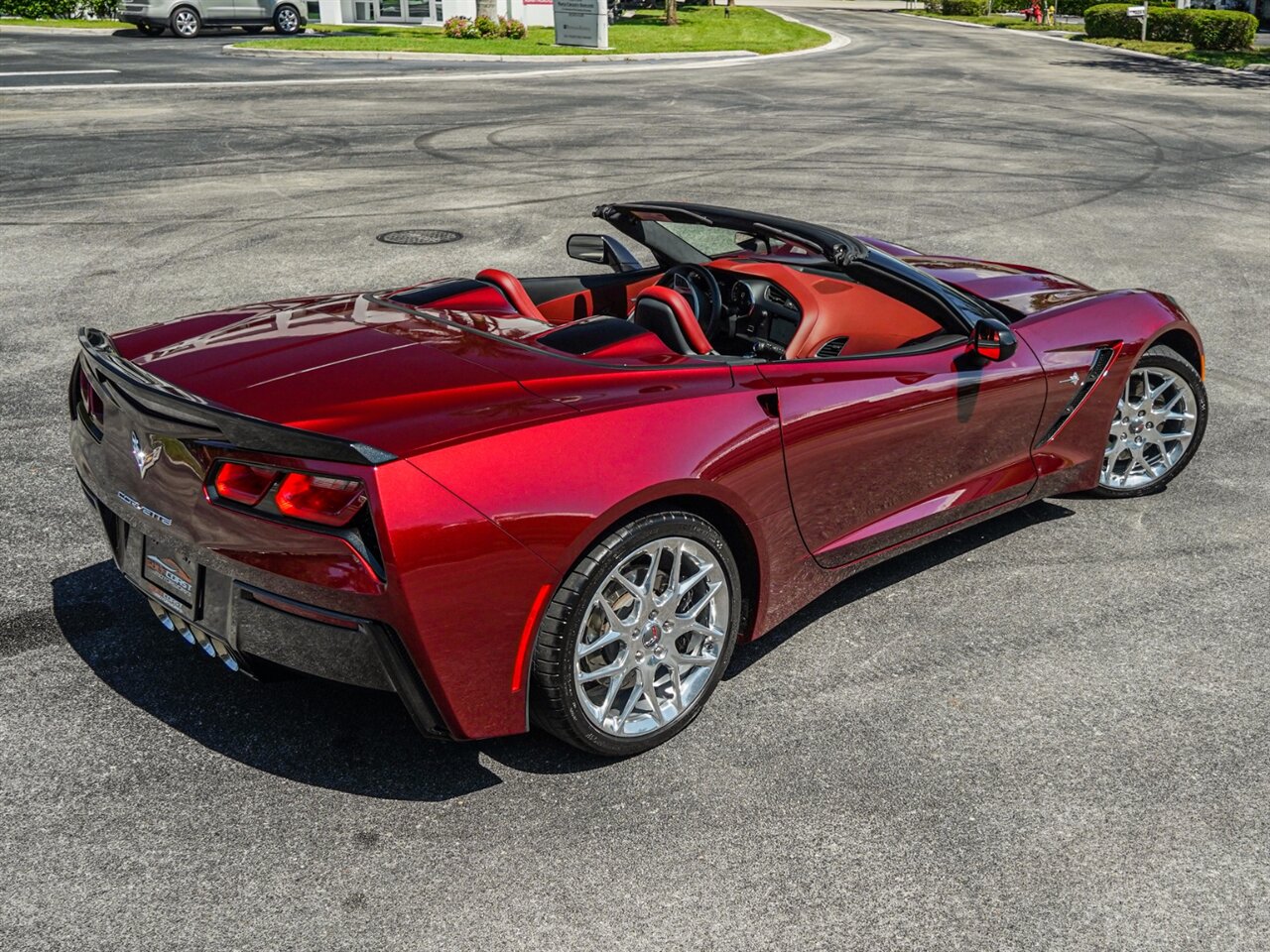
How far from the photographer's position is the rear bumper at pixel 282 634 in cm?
326

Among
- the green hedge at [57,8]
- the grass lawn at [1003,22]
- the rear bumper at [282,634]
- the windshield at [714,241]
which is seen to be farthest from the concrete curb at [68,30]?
the rear bumper at [282,634]

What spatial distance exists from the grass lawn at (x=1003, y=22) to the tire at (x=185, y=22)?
104 feet

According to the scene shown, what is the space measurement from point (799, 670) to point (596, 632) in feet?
3.31

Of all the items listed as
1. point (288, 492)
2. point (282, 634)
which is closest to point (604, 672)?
point (282, 634)

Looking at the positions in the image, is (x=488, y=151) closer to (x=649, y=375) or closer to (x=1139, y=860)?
(x=649, y=375)

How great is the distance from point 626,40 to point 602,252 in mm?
32164

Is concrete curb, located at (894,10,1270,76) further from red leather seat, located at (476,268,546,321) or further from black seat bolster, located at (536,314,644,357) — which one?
black seat bolster, located at (536,314,644,357)

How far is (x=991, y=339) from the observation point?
466 cm

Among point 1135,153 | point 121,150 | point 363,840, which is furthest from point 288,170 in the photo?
point 363,840

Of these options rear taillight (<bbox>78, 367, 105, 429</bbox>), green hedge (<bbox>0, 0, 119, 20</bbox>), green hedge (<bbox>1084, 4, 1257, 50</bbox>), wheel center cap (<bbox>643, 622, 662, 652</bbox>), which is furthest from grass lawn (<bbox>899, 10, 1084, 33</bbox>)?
rear taillight (<bbox>78, 367, 105, 429</bbox>)

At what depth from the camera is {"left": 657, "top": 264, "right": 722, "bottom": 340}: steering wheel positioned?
4.82 metres

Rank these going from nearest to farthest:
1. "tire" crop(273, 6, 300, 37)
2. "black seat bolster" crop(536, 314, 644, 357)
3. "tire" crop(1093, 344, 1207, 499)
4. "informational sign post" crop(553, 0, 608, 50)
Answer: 1. "black seat bolster" crop(536, 314, 644, 357)
2. "tire" crop(1093, 344, 1207, 499)
3. "informational sign post" crop(553, 0, 608, 50)
4. "tire" crop(273, 6, 300, 37)

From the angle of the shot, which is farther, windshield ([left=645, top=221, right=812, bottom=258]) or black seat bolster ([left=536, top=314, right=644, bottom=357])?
windshield ([left=645, top=221, right=812, bottom=258])

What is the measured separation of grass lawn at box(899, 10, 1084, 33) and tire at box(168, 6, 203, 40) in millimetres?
31652
